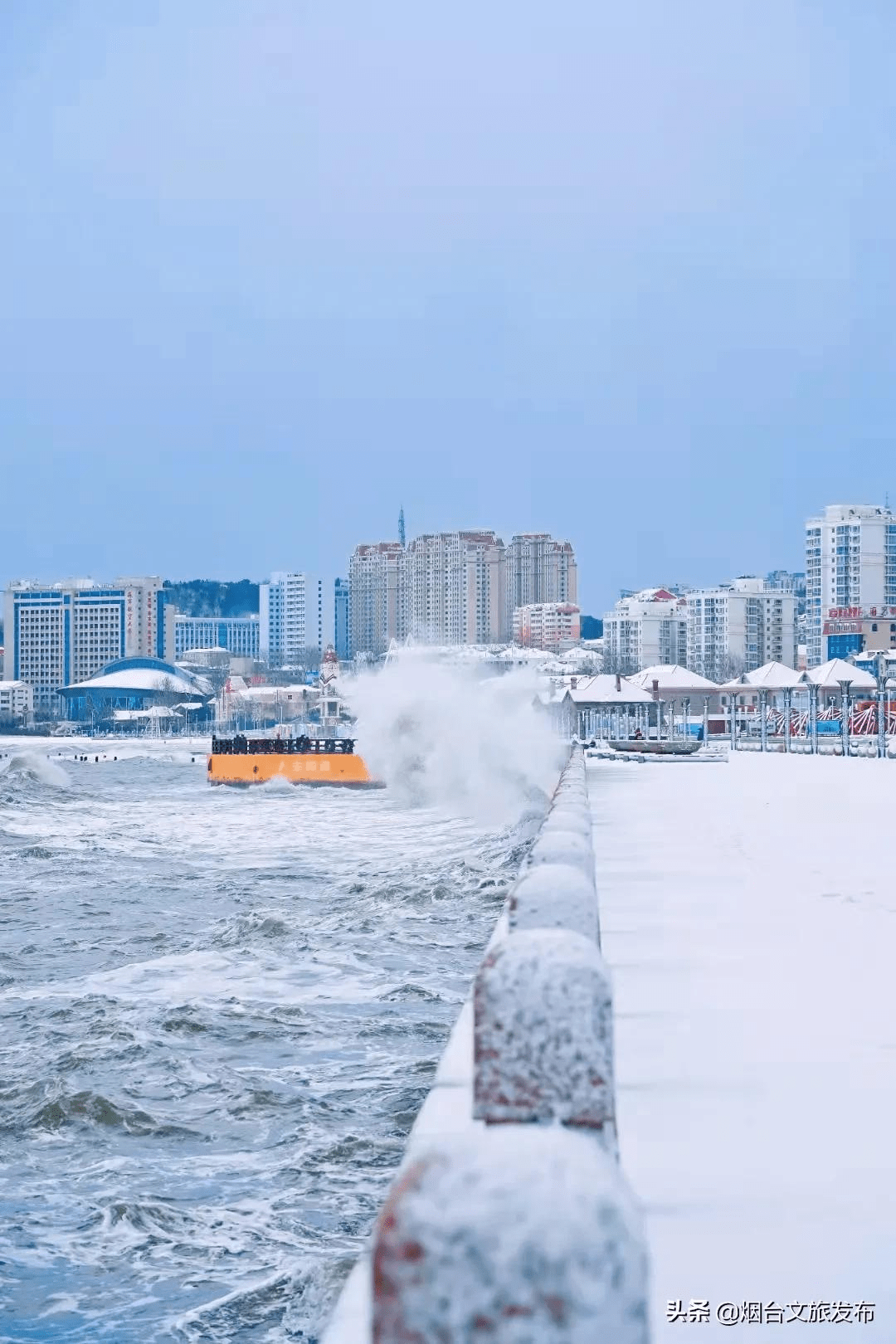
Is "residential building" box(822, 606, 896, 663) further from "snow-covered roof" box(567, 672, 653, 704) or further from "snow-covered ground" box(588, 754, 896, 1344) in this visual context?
"snow-covered ground" box(588, 754, 896, 1344)

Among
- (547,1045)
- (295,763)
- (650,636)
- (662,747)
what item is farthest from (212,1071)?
(650,636)

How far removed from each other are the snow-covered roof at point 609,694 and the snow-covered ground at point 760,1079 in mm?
39358

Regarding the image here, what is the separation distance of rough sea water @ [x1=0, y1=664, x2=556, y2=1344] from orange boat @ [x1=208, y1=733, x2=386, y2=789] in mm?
A: 28556

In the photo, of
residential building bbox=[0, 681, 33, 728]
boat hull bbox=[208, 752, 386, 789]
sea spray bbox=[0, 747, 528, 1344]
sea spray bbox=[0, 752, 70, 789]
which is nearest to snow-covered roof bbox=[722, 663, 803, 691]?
boat hull bbox=[208, 752, 386, 789]

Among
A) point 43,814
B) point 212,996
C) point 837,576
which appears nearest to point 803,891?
point 212,996

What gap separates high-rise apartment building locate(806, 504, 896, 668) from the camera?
144 m

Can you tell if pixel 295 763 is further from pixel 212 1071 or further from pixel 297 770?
pixel 212 1071

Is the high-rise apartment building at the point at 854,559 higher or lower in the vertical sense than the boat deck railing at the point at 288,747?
higher

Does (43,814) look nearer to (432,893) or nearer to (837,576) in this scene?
(432,893)

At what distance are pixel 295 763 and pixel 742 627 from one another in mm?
105011

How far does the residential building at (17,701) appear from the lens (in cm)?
17650

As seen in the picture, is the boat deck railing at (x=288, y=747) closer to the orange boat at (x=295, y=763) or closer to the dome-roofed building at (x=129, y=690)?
the orange boat at (x=295, y=763)

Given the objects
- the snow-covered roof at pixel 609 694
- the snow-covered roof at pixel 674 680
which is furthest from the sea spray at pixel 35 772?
the snow-covered roof at pixel 674 680

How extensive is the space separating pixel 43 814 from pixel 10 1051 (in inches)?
1170
